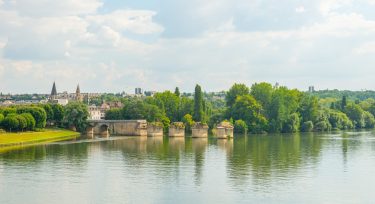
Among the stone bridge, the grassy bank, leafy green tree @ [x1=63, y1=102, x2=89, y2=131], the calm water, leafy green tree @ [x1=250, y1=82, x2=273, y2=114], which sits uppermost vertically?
leafy green tree @ [x1=250, y1=82, x2=273, y2=114]

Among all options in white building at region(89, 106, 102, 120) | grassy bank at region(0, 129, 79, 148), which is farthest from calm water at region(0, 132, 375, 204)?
white building at region(89, 106, 102, 120)

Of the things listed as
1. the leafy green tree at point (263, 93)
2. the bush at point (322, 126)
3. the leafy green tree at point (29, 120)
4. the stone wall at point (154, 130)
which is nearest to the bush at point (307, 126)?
the bush at point (322, 126)

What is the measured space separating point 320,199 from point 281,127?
79.4 meters

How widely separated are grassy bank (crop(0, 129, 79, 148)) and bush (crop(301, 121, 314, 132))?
4381 centimetres

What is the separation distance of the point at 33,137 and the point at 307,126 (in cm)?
A: 5538

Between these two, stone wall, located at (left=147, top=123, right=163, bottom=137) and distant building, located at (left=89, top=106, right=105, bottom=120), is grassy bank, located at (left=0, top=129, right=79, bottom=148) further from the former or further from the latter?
distant building, located at (left=89, top=106, right=105, bottom=120)

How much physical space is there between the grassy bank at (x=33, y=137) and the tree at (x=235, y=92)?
113 ft

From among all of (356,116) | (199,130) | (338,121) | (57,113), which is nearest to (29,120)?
(57,113)

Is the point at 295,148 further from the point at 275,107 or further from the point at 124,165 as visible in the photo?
the point at 275,107

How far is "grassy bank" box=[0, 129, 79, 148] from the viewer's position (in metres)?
81.3

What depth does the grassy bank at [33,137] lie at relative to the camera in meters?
81.3

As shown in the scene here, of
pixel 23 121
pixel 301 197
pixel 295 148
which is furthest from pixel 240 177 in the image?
pixel 23 121

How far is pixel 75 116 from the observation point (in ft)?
366

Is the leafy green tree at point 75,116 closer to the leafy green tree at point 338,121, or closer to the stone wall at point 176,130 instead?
the stone wall at point 176,130
